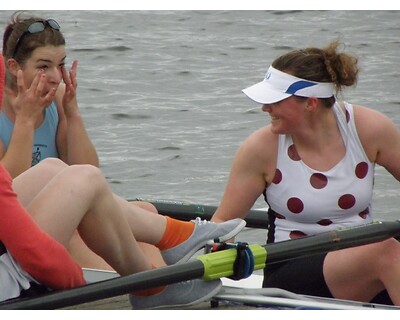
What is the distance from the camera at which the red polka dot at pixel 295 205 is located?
456 cm

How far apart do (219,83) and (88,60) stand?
135 centimetres

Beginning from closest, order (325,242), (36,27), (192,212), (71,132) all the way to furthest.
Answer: (325,242) → (36,27) → (71,132) → (192,212)

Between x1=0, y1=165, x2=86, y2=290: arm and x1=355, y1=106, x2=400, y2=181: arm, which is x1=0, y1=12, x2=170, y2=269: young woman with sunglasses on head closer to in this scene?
x1=0, y1=165, x2=86, y2=290: arm

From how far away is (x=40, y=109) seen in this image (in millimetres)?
4828

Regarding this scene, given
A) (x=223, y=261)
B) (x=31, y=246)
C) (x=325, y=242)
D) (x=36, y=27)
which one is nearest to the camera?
(x=31, y=246)

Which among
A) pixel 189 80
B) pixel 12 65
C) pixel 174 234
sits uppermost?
pixel 12 65

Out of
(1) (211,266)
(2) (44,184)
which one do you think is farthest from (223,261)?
(2) (44,184)

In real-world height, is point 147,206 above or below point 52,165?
below

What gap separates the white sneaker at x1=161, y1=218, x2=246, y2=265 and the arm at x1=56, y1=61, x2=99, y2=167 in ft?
2.34

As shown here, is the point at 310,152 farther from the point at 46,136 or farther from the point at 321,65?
the point at 46,136

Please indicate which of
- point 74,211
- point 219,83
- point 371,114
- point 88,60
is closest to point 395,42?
point 219,83

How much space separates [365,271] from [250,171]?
24.0 inches

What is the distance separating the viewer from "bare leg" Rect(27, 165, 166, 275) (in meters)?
4.02

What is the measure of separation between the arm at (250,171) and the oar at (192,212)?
0.66 m
